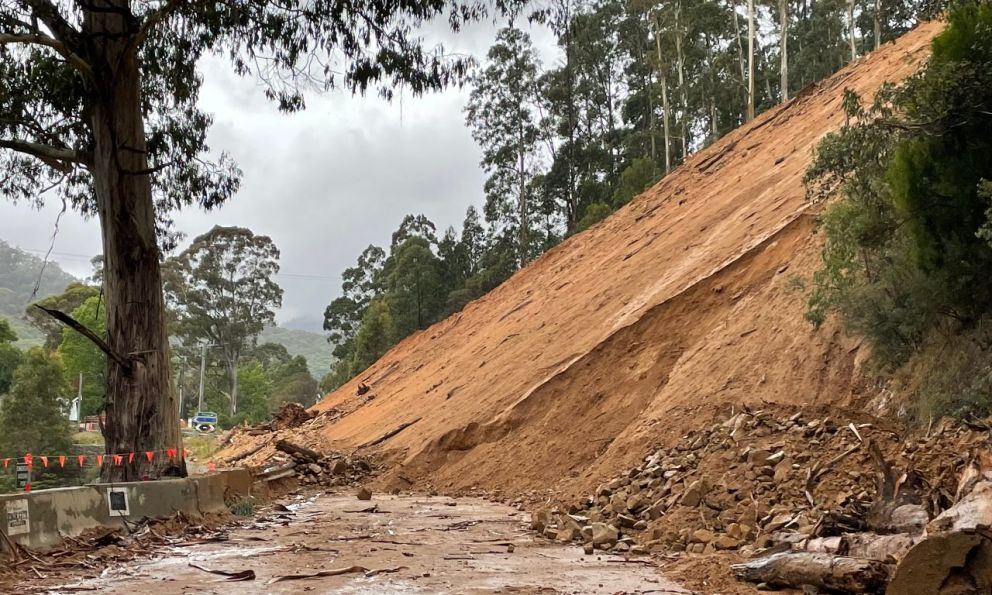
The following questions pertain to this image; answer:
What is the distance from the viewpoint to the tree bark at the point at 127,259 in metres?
10.9

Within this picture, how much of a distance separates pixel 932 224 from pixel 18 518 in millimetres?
9527

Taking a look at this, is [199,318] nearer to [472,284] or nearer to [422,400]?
[472,284]

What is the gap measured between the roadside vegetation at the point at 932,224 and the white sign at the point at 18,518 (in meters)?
8.39

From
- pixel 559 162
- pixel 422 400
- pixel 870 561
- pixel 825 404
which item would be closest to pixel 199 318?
pixel 559 162

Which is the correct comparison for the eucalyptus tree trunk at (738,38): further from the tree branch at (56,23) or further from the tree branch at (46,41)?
the tree branch at (46,41)

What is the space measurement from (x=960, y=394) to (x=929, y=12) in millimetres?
5541

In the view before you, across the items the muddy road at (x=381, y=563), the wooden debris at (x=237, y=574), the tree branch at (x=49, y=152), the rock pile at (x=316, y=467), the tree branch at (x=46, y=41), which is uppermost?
the tree branch at (x=46, y=41)

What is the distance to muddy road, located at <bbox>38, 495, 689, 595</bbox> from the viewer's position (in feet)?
20.1

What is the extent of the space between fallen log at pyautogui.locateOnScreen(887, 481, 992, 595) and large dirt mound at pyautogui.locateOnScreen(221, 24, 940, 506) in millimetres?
5712

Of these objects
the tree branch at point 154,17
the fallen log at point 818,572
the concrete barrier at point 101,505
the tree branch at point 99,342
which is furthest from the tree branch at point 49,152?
the fallen log at point 818,572

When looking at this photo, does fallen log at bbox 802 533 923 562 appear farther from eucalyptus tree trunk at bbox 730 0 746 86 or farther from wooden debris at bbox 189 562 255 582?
eucalyptus tree trunk at bbox 730 0 746 86

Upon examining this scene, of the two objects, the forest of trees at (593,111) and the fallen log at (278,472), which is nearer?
the fallen log at (278,472)

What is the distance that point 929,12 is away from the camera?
35.7 feet

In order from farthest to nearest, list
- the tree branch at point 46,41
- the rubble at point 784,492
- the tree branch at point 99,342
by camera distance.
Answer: the tree branch at point 46,41, the tree branch at point 99,342, the rubble at point 784,492
